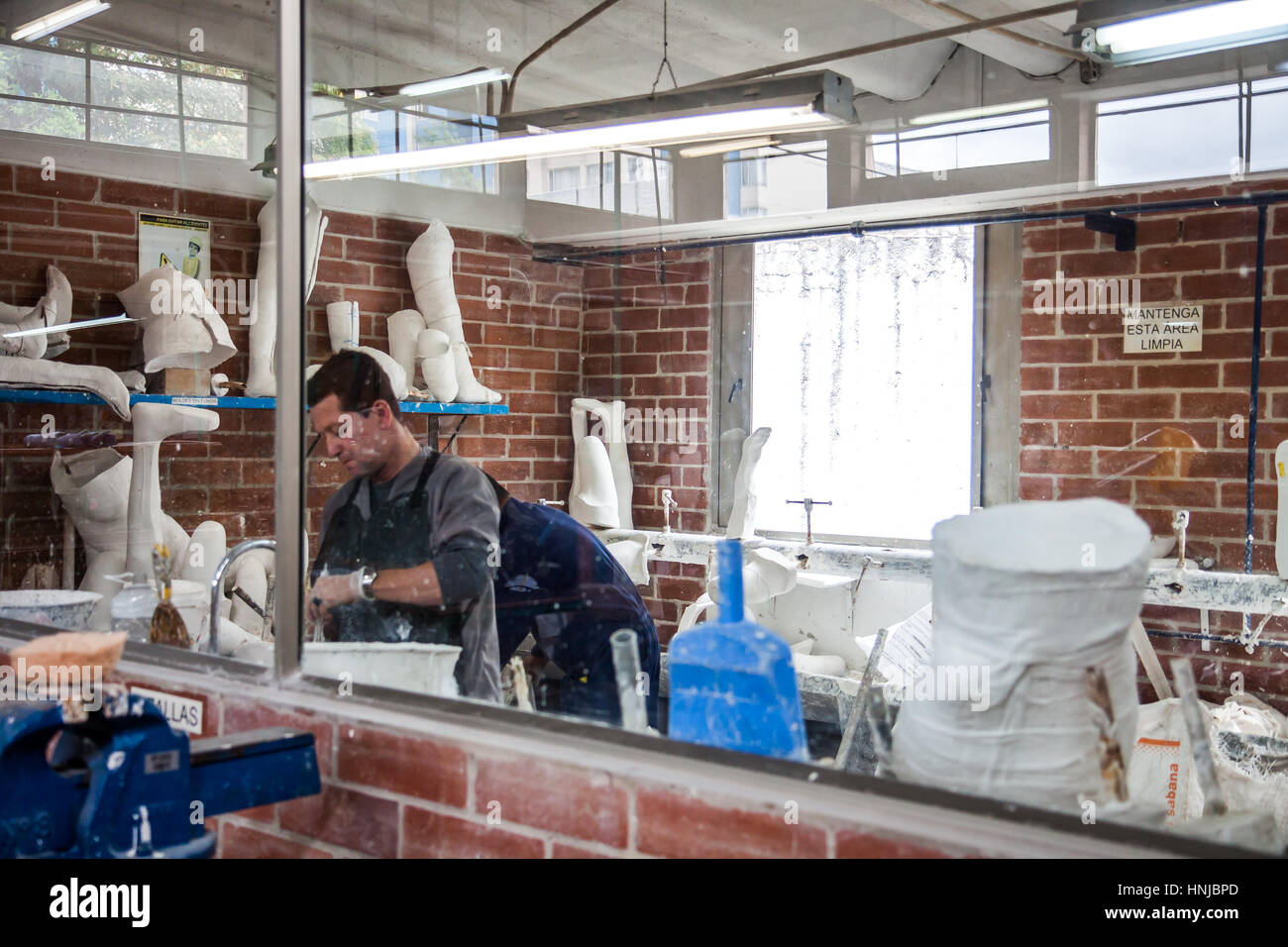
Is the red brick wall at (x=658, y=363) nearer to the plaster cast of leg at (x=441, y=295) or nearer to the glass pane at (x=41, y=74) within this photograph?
the plaster cast of leg at (x=441, y=295)

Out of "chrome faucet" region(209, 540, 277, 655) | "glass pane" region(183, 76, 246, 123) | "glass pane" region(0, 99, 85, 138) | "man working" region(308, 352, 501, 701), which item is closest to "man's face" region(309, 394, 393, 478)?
"man working" region(308, 352, 501, 701)

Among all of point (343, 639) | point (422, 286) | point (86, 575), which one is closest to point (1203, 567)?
point (343, 639)

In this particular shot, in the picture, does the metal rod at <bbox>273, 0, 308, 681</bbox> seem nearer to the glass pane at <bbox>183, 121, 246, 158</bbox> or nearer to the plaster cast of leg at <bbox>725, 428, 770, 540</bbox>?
the plaster cast of leg at <bbox>725, 428, 770, 540</bbox>

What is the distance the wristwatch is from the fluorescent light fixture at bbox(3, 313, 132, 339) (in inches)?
62.4

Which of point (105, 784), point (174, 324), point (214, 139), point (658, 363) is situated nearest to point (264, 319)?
point (174, 324)

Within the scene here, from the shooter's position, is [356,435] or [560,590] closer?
[356,435]

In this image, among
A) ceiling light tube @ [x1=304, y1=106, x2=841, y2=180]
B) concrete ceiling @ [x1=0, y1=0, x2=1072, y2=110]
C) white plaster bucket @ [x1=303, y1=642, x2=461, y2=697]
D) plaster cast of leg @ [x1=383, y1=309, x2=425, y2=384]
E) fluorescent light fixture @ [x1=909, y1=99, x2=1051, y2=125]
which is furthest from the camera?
fluorescent light fixture @ [x1=909, y1=99, x2=1051, y2=125]

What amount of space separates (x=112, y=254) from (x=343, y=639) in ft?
7.29

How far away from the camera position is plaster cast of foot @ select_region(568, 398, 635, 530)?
3.89 meters

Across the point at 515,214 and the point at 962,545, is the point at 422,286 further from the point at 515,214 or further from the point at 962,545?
the point at 962,545

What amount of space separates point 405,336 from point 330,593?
6.48ft

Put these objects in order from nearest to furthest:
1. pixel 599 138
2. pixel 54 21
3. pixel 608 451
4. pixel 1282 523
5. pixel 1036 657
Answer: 1. pixel 1036 657
2. pixel 1282 523
3. pixel 599 138
4. pixel 54 21
5. pixel 608 451

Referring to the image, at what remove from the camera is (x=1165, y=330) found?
246 cm

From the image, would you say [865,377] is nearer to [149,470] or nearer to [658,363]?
[658,363]
